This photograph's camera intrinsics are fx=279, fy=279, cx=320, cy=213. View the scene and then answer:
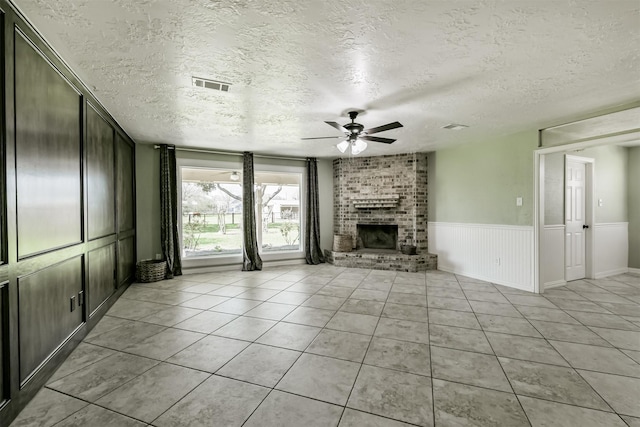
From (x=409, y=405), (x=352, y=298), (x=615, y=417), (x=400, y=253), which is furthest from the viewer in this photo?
(x=400, y=253)

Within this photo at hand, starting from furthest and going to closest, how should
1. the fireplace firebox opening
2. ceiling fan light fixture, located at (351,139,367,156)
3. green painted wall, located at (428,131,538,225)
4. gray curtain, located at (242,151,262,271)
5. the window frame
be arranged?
the fireplace firebox opening < gray curtain, located at (242,151,262,271) < the window frame < green painted wall, located at (428,131,538,225) < ceiling fan light fixture, located at (351,139,367,156)

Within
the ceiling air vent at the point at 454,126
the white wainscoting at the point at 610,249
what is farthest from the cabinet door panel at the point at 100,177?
the white wainscoting at the point at 610,249

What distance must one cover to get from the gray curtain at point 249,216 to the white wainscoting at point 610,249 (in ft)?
21.5

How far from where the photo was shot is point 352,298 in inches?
160

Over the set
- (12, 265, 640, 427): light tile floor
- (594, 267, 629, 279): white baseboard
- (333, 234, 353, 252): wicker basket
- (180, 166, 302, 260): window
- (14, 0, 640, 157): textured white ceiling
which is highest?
(14, 0, 640, 157): textured white ceiling

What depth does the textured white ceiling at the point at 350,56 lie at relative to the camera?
1.77 m

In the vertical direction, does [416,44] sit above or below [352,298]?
above

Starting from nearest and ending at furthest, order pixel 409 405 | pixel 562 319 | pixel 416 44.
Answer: pixel 409 405 → pixel 416 44 → pixel 562 319

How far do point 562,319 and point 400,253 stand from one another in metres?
3.14

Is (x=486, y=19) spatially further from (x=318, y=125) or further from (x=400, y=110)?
(x=318, y=125)

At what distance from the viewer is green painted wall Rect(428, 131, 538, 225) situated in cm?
450

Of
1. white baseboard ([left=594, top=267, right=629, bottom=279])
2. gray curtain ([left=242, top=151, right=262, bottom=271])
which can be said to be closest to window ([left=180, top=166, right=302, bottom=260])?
gray curtain ([left=242, top=151, right=262, bottom=271])

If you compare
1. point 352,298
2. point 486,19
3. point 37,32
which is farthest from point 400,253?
point 37,32

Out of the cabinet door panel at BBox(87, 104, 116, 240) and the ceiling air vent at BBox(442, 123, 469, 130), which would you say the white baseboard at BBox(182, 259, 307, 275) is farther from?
the ceiling air vent at BBox(442, 123, 469, 130)
